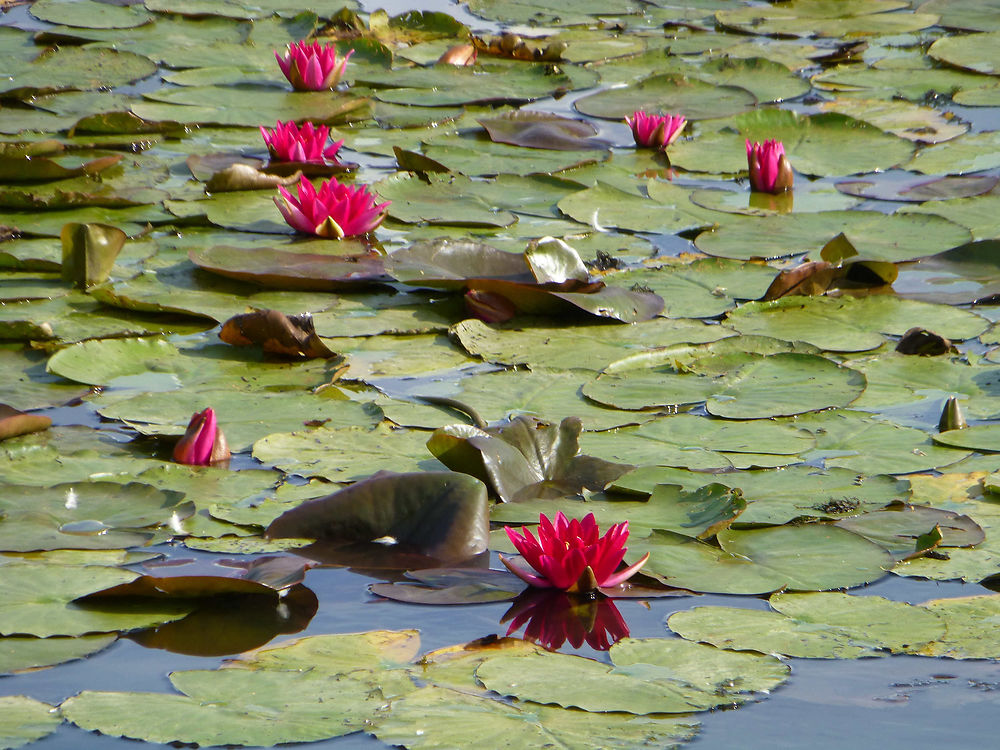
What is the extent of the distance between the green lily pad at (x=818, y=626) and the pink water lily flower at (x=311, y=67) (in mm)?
4153

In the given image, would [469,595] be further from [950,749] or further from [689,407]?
[689,407]

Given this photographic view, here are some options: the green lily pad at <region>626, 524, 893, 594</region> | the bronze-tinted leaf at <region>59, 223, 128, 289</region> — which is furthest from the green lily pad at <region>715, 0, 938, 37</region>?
the green lily pad at <region>626, 524, 893, 594</region>

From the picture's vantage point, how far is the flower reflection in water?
2.15 m

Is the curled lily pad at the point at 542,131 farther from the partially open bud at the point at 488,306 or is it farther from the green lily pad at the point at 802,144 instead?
the partially open bud at the point at 488,306

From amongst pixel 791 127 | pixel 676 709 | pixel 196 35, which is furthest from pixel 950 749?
pixel 196 35

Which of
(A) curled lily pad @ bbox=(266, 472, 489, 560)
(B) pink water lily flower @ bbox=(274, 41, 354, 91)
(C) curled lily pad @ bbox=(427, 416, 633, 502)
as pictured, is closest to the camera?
(A) curled lily pad @ bbox=(266, 472, 489, 560)

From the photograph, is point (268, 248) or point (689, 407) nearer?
point (689, 407)

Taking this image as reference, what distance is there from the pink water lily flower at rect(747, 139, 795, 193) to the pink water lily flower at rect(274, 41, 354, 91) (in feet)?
6.84

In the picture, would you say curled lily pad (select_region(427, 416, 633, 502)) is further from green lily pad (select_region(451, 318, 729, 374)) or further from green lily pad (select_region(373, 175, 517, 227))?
green lily pad (select_region(373, 175, 517, 227))

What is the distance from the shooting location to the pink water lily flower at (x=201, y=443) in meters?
2.69

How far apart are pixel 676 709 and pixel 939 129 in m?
4.08

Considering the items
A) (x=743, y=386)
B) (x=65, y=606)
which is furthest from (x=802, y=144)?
(x=65, y=606)

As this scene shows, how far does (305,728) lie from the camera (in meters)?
1.82

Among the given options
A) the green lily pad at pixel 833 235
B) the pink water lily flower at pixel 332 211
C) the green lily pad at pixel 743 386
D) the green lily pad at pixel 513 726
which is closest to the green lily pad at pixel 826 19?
the green lily pad at pixel 833 235
